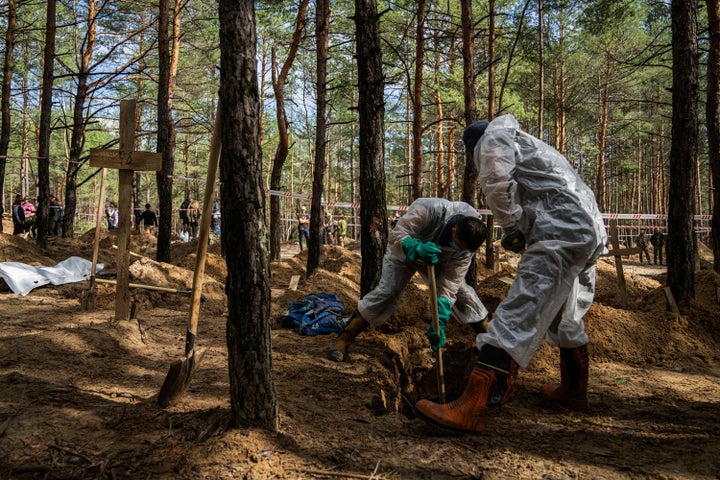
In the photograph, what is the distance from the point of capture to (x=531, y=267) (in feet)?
8.91

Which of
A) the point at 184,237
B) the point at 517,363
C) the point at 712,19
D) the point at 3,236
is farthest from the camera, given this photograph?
Result: the point at 184,237

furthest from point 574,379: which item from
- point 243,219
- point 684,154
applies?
point 684,154

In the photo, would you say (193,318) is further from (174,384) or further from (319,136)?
(319,136)

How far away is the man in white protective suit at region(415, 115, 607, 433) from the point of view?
8.34ft

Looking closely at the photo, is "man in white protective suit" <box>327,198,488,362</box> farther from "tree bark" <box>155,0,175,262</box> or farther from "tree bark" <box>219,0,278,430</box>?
"tree bark" <box>155,0,175,262</box>

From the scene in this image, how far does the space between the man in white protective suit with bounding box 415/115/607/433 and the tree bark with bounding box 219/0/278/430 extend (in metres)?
0.96

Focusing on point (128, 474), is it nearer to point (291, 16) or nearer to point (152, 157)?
point (152, 157)

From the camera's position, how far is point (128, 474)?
187 centimetres

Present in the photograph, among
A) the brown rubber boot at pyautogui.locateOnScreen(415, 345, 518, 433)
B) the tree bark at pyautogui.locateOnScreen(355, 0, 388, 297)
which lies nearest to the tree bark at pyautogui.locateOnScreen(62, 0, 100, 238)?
the tree bark at pyautogui.locateOnScreen(355, 0, 388, 297)

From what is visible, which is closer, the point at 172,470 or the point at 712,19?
the point at 172,470

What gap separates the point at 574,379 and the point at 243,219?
236 cm

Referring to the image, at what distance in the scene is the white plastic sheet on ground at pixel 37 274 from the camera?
673cm

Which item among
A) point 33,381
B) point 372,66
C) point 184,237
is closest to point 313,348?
point 33,381

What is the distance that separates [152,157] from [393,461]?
12.3 feet
